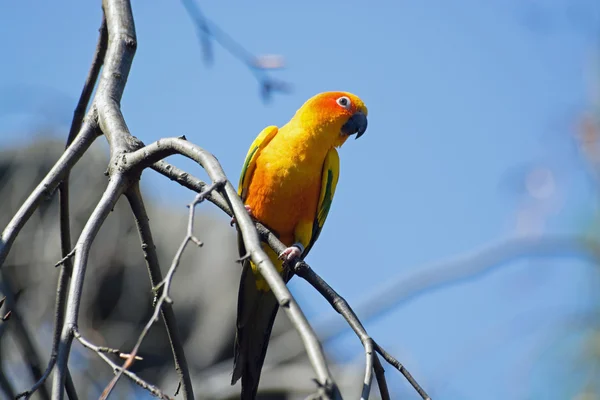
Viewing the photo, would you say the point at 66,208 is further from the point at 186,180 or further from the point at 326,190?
the point at 326,190

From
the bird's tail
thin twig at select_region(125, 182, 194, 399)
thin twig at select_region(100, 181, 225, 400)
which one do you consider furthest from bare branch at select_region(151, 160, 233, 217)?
the bird's tail

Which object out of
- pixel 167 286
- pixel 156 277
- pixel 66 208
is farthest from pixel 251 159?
pixel 167 286

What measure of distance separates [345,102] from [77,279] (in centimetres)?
330

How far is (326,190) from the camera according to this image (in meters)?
4.70

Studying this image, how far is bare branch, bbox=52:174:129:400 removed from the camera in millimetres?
2000

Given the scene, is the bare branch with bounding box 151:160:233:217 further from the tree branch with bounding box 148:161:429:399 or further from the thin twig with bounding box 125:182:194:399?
the thin twig with bounding box 125:182:194:399

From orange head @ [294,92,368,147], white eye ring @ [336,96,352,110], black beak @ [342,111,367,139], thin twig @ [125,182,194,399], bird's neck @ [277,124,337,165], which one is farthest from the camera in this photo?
white eye ring @ [336,96,352,110]

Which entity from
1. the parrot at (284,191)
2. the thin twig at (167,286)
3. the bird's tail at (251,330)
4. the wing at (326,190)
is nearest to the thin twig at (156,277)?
the thin twig at (167,286)

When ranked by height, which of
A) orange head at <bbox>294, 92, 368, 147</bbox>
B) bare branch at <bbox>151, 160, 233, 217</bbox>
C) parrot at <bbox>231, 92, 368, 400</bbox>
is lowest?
bare branch at <bbox>151, 160, 233, 217</bbox>

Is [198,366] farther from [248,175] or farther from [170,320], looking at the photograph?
[170,320]

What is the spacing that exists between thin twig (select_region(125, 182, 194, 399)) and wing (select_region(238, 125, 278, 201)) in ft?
5.71

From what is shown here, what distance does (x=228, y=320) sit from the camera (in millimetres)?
8516

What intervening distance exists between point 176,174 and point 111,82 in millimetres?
730

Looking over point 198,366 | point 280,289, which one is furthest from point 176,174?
point 198,366
